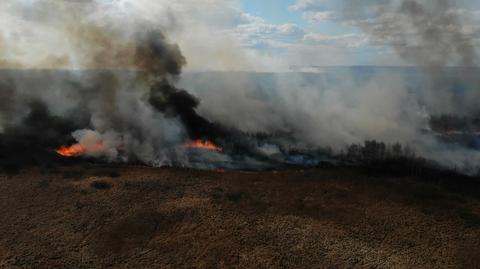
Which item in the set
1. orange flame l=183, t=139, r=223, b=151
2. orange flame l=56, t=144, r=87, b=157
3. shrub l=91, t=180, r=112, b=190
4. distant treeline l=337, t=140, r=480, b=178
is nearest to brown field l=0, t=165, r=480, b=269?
shrub l=91, t=180, r=112, b=190

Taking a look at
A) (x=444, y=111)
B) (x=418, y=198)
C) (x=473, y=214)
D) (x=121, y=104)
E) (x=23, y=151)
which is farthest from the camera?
(x=444, y=111)

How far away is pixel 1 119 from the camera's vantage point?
6769cm

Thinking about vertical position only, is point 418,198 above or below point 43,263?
above

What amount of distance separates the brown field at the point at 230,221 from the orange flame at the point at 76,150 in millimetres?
8693

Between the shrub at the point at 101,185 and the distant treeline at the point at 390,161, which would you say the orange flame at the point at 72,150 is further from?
the distant treeline at the point at 390,161

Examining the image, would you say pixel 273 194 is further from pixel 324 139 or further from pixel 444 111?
pixel 444 111

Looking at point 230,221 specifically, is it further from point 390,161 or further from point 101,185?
point 390,161

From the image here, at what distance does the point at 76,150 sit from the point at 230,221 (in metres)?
34.2

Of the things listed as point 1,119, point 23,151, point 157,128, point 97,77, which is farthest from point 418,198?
point 97,77

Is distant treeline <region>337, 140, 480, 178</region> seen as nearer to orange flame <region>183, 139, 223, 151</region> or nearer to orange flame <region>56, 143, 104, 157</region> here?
orange flame <region>183, 139, 223, 151</region>

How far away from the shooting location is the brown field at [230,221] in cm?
2814

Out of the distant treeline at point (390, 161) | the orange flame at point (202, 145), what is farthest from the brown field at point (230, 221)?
the orange flame at point (202, 145)

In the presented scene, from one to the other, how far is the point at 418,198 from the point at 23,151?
52.5m

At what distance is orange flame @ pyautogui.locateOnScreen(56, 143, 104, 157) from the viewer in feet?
180
